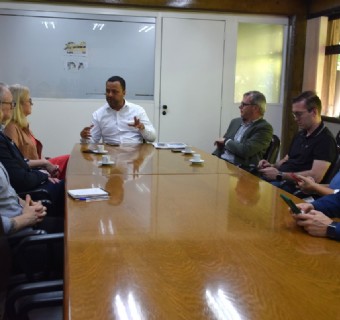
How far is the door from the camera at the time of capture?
18.5ft

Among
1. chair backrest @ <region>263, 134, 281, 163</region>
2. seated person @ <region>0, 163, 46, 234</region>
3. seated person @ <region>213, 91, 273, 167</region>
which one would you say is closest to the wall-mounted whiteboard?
seated person @ <region>213, 91, 273, 167</region>

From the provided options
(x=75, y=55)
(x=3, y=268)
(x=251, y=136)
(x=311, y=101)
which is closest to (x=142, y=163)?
(x=251, y=136)

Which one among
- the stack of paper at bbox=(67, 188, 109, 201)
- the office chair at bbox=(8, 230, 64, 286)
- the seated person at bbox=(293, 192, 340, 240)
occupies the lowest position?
the office chair at bbox=(8, 230, 64, 286)

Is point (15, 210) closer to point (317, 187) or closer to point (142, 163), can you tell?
point (142, 163)

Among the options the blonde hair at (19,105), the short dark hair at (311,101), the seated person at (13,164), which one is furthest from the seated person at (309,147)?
the blonde hair at (19,105)

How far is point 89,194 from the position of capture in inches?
78.5

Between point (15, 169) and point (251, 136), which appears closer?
point (15, 169)

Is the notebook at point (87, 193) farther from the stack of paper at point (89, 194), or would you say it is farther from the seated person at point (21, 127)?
the seated person at point (21, 127)

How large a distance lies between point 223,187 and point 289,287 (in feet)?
3.92

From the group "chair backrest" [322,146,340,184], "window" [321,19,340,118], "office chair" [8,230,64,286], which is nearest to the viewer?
"office chair" [8,230,64,286]

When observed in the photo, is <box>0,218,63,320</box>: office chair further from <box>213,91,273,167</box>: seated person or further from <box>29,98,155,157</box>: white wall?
<box>29,98,155,157</box>: white wall

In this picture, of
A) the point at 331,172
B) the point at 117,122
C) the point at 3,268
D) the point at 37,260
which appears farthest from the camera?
the point at 117,122

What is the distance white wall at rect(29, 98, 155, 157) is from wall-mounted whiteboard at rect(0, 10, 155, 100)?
0.11m

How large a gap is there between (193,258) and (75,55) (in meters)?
4.75
